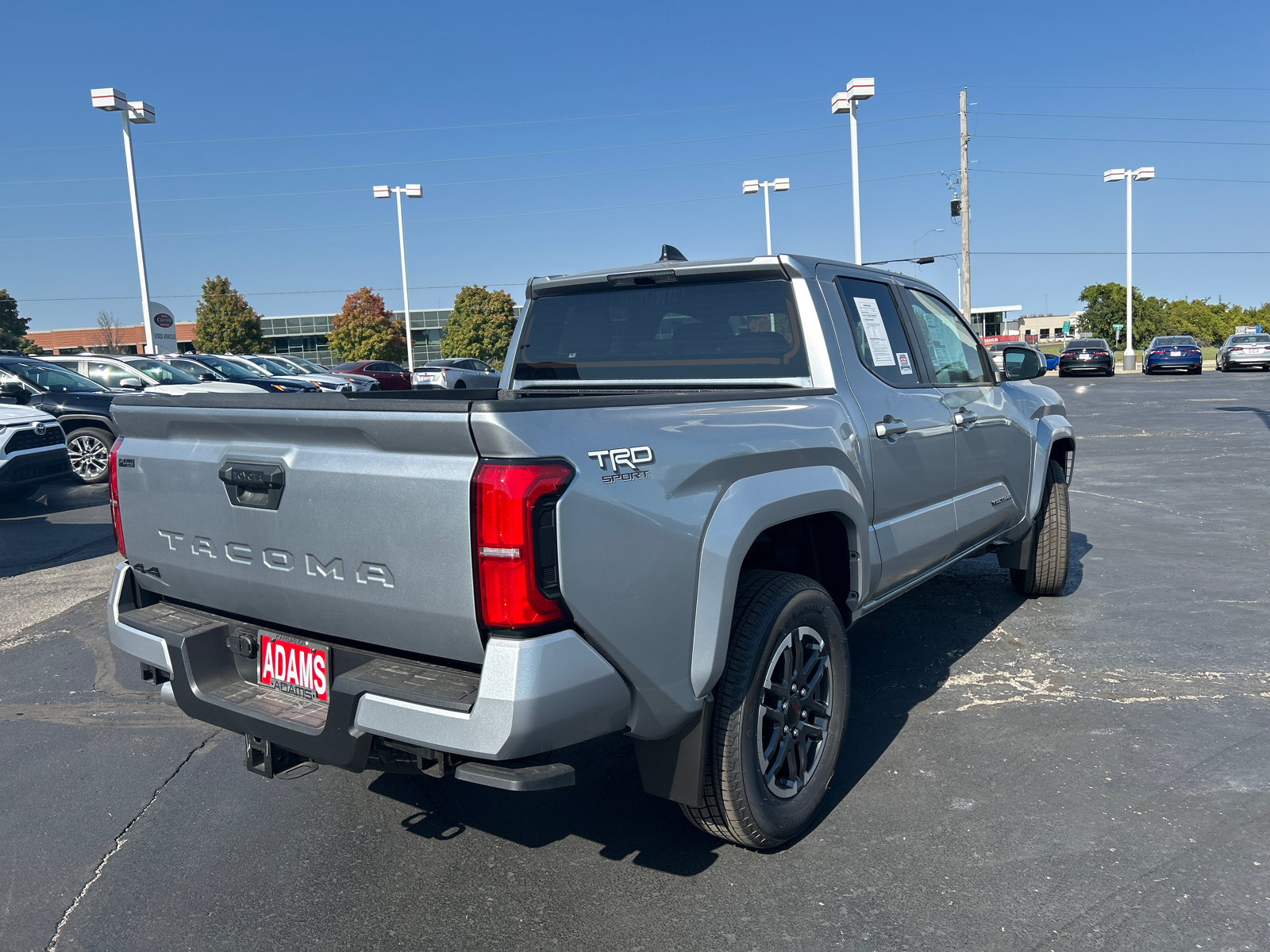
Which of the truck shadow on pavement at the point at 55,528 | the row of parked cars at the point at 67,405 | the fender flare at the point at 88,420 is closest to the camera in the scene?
the truck shadow on pavement at the point at 55,528

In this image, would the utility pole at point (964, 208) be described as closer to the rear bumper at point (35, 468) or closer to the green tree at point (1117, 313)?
the rear bumper at point (35, 468)

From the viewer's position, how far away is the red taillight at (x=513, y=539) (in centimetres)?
221

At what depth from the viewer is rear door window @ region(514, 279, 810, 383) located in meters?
3.78

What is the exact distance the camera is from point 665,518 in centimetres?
255

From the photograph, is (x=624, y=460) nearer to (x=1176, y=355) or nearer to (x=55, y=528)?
(x=55, y=528)

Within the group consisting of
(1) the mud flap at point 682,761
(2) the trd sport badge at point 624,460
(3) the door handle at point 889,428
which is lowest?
(1) the mud flap at point 682,761

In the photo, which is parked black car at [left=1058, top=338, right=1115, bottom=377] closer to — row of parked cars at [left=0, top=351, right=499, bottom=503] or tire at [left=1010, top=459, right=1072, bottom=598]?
row of parked cars at [left=0, top=351, right=499, bottom=503]

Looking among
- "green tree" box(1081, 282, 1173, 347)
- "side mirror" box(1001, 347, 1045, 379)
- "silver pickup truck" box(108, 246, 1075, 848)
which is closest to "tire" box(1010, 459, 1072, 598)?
"side mirror" box(1001, 347, 1045, 379)

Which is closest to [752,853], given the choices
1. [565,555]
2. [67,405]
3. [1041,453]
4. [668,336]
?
[565,555]

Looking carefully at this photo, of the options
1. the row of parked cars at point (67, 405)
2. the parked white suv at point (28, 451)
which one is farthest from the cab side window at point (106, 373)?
the parked white suv at point (28, 451)

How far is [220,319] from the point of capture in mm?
66750

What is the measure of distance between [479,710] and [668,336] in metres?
2.20

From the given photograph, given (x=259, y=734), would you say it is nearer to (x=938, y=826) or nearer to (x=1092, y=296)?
(x=938, y=826)

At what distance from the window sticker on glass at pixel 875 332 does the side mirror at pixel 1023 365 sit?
1628 millimetres
